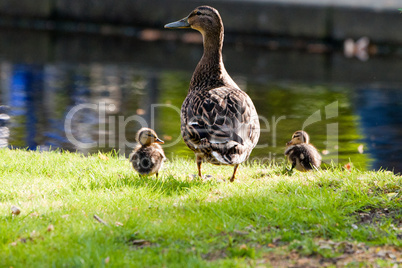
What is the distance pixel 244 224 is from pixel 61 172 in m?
2.67

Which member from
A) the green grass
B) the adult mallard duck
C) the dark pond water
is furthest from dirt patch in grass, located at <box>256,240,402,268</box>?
the dark pond water

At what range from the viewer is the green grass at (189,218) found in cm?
452

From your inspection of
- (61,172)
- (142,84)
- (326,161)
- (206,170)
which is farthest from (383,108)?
(61,172)

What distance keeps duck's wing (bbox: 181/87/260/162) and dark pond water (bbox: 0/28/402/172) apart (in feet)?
7.52

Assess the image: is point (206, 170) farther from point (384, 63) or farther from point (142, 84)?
point (384, 63)

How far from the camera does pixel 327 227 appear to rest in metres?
5.05

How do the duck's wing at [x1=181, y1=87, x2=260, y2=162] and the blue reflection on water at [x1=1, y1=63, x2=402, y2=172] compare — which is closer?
the duck's wing at [x1=181, y1=87, x2=260, y2=162]

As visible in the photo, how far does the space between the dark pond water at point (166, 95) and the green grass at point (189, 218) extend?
7.87 ft

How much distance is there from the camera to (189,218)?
5219 mm

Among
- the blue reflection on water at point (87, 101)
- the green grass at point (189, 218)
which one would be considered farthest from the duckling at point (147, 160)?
the blue reflection on water at point (87, 101)

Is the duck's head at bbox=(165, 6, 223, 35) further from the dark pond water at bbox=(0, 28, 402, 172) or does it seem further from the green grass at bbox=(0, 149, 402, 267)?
the green grass at bbox=(0, 149, 402, 267)

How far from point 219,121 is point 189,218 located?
4.56ft

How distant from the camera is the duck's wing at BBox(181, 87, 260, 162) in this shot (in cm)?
612

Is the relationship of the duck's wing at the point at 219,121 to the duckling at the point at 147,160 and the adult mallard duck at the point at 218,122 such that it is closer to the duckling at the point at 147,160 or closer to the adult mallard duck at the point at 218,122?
the adult mallard duck at the point at 218,122
